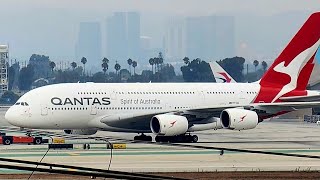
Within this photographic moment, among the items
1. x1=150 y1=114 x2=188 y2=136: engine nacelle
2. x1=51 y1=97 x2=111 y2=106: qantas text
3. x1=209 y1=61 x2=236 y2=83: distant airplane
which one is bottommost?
x1=150 y1=114 x2=188 y2=136: engine nacelle

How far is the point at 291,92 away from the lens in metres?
56.3

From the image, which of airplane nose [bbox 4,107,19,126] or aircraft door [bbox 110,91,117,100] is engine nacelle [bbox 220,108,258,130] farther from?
airplane nose [bbox 4,107,19,126]

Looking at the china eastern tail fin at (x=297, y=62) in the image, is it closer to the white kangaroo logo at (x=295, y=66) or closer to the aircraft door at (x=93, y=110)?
the white kangaroo logo at (x=295, y=66)

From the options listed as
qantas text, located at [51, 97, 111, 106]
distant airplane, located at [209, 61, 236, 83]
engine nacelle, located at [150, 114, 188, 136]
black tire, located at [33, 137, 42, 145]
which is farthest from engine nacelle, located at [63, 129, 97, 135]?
distant airplane, located at [209, 61, 236, 83]

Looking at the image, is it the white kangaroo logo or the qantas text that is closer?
the qantas text

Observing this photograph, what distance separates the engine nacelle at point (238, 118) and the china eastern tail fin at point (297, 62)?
15.8ft

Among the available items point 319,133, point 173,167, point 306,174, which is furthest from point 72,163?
point 319,133

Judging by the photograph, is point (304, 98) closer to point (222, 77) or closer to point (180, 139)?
point (180, 139)

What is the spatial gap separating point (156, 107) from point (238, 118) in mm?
5357

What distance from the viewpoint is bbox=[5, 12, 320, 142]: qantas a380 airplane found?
172 feet

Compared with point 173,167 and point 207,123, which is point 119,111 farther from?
point 173,167

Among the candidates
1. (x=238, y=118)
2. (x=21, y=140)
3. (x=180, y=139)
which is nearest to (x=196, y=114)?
(x=180, y=139)

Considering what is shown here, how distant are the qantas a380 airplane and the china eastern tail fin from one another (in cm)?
15

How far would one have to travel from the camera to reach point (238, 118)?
51656 mm
